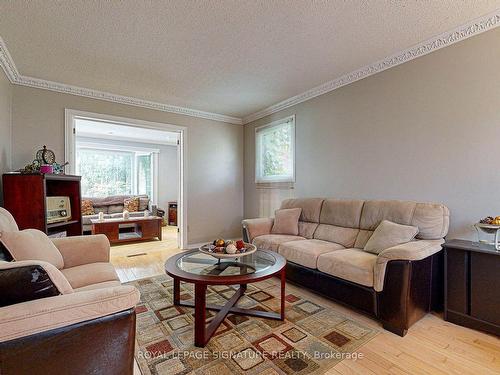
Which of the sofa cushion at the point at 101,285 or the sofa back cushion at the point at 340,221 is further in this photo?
the sofa back cushion at the point at 340,221

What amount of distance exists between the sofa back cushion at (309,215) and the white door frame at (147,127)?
209 centimetres

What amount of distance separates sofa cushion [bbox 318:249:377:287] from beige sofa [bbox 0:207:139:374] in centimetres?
178

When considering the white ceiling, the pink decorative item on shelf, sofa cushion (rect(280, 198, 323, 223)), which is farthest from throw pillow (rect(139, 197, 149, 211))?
sofa cushion (rect(280, 198, 323, 223))

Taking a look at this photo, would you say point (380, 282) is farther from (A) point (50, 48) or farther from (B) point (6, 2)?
(A) point (50, 48)

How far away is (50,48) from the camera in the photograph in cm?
260

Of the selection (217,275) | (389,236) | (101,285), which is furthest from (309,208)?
(101,285)

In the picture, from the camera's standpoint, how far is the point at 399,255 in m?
1.93

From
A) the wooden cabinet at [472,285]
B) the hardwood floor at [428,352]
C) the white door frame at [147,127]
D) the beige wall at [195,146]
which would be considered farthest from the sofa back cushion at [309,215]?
the white door frame at [147,127]

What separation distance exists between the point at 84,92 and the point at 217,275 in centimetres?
341

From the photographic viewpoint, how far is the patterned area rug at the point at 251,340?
159 centimetres

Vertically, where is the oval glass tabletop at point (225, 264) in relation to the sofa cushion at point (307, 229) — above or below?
below

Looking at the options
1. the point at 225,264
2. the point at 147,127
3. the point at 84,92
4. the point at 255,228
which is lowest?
the point at 225,264

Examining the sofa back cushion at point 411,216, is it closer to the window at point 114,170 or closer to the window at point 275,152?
the window at point 275,152

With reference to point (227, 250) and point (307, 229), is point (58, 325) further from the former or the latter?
point (307, 229)
